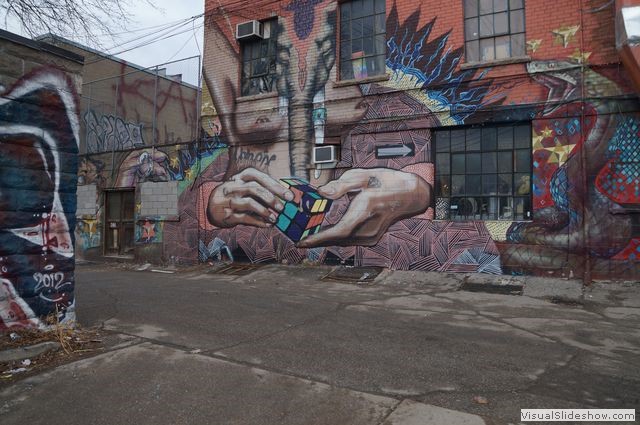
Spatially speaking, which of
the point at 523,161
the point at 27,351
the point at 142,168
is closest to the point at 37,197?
the point at 27,351

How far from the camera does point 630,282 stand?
8562 millimetres

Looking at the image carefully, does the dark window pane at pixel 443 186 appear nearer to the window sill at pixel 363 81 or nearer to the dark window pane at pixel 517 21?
the window sill at pixel 363 81

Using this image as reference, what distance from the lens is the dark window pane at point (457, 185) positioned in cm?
1020

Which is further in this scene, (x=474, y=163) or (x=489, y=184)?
(x=474, y=163)

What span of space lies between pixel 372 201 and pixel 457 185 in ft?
6.48

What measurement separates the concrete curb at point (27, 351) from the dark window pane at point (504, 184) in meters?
8.50

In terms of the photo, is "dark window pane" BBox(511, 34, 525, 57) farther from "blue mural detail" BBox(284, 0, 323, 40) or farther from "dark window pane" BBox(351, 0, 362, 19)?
"blue mural detail" BBox(284, 0, 323, 40)

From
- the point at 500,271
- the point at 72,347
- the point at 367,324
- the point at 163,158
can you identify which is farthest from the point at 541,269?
the point at 163,158

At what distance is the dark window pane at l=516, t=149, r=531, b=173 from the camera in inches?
377

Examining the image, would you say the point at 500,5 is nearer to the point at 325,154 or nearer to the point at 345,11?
the point at 345,11

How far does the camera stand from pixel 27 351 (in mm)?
4883

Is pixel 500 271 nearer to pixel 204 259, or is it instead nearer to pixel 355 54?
pixel 355 54

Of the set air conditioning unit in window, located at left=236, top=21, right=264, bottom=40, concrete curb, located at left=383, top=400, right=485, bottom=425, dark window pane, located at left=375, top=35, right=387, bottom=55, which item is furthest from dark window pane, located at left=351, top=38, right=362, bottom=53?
concrete curb, located at left=383, top=400, right=485, bottom=425

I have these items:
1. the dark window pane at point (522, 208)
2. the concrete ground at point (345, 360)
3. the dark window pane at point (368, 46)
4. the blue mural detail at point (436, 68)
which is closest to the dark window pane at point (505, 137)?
the blue mural detail at point (436, 68)
